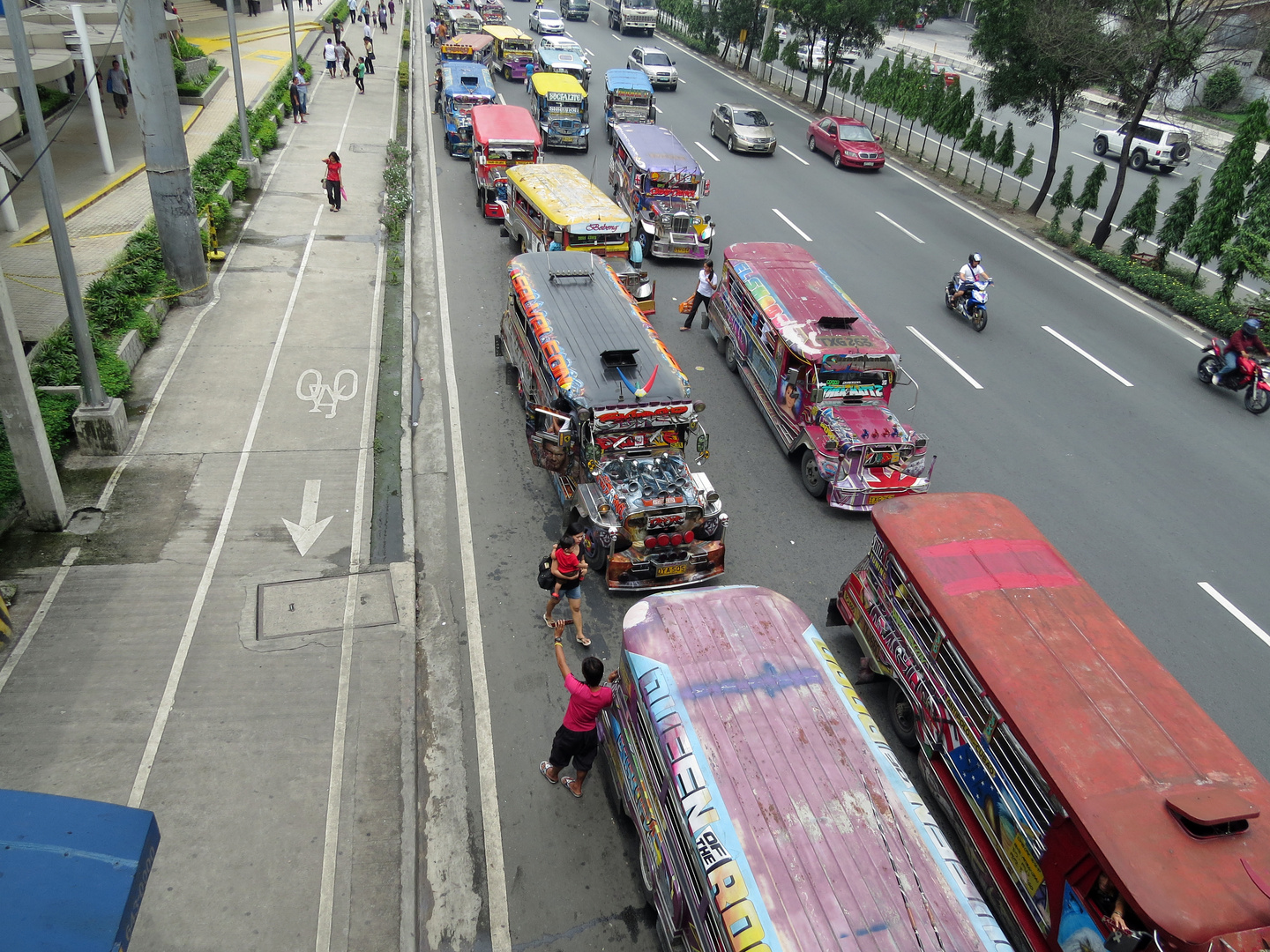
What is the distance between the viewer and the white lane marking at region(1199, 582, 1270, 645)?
36.0ft

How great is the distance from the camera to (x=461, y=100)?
1088 inches

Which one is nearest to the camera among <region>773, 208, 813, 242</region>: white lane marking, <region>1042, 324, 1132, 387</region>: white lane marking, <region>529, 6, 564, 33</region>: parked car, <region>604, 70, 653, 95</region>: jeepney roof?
<region>1042, 324, 1132, 387</region>: white lane marking

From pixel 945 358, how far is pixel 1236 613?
7.91m

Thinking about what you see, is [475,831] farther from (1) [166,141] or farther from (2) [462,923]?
(1) [166,141]

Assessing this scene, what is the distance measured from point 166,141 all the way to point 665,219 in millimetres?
11004

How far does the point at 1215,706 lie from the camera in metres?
9.71

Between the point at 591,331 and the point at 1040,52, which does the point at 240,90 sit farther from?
the point at 1040,52

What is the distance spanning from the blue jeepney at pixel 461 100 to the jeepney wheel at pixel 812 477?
18651 millimetres

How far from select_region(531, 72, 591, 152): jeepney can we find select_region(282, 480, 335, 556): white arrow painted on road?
68.8 ft

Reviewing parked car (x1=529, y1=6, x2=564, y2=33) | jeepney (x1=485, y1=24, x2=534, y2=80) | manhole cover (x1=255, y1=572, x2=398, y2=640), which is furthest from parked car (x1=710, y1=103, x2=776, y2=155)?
manhole cover (x1=255, y1=572, x2=398, y2=640)

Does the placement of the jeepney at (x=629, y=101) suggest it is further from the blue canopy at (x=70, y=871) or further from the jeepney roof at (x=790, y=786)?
the blue canopy at (x=70, y=871)

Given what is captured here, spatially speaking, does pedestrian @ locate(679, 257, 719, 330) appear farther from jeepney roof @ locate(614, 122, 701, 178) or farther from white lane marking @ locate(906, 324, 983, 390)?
jeepney roof @ locate(614, 122, 701, 178)

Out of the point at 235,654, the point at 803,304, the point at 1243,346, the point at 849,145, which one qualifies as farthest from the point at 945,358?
the point at 849,145

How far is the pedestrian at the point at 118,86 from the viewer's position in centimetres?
2712
